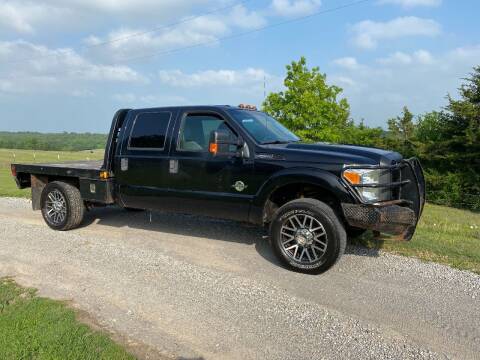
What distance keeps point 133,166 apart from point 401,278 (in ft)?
13.3

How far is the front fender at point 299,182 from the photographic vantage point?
5059 millimetres

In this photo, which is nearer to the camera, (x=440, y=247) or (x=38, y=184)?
(x=440, y=247)

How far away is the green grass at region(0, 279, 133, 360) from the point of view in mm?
3387

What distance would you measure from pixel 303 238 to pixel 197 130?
7.19 feet

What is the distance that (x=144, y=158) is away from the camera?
6.59m

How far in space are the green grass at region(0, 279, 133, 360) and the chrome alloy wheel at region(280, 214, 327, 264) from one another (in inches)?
97.8

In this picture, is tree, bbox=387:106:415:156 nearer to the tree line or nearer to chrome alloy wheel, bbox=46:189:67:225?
the tree line

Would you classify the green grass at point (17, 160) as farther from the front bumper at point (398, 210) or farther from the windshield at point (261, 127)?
the front bumper at point (398, 210)

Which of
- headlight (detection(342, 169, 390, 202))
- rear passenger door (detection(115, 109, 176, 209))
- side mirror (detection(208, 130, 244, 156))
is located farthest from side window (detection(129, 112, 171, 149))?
headlight (detection(342, 169, 390, 202))

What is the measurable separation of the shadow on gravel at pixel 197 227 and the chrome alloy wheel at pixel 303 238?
0.37 meters

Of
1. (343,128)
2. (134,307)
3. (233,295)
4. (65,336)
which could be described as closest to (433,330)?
(233,295)

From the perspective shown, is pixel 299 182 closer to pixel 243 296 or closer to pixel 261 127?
pixel 261 127

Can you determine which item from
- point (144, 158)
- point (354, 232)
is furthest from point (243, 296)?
point (144, 158)

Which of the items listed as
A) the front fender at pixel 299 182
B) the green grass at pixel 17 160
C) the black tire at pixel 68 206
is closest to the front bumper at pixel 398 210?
the front fender at pixel 299 182
